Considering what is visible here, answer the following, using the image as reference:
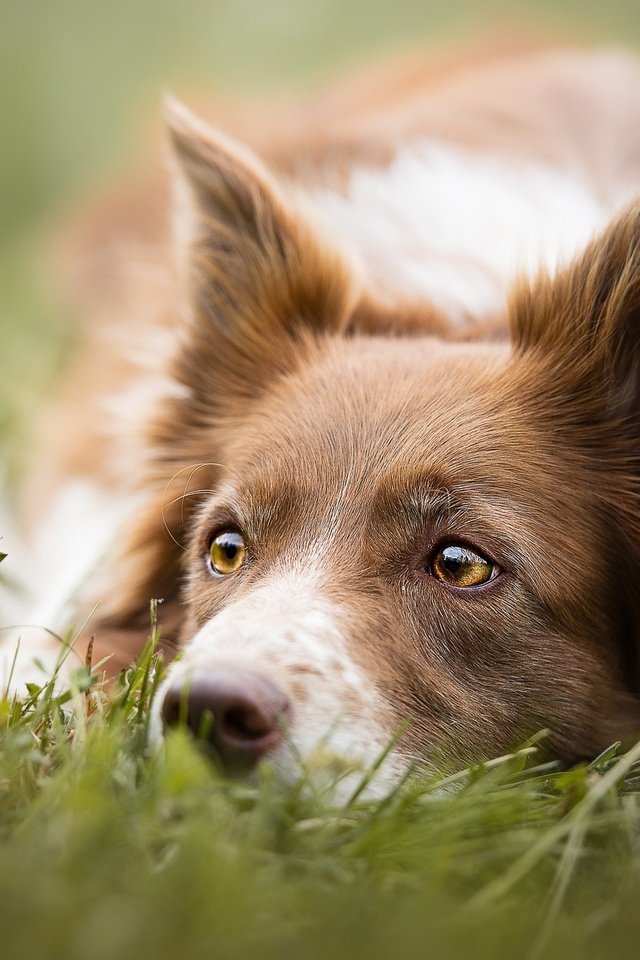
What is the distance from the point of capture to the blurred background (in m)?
7.78

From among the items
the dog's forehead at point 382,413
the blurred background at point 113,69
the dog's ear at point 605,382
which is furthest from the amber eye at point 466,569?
the blurred background at point 113,69

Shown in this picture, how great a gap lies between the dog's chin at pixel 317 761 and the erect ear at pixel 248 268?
146 cm

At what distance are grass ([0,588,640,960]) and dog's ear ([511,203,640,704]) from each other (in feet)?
2.08

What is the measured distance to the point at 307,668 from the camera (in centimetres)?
268

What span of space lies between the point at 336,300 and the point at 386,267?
75cm

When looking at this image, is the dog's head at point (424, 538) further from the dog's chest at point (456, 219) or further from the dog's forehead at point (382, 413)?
the dog's chest at point (456, 219)

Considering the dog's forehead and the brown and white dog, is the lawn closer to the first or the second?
the brown and white dog

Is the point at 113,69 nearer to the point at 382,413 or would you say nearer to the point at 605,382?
the point at 382,413

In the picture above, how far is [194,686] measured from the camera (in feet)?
8.11

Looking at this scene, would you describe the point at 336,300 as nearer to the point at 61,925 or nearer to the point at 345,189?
Result: the point at 345,189

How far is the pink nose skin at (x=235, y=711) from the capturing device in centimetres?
246

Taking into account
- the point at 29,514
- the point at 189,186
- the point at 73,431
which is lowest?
the point at 29,514

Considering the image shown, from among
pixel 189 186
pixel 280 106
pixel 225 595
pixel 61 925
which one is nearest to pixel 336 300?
pixel 189 186

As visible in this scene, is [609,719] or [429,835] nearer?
[429,835]
